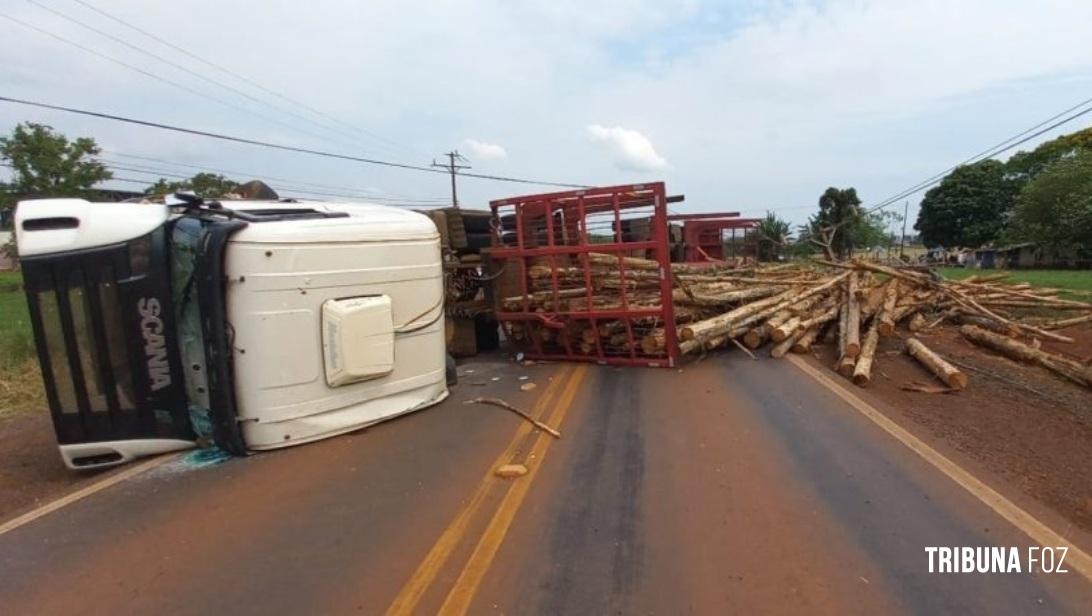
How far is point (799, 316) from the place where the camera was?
10547mm

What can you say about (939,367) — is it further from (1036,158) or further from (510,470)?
(1036,158)

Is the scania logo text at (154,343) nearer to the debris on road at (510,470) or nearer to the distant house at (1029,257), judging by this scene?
the debris on road at (510,470)

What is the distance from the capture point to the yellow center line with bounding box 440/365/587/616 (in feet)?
9.59

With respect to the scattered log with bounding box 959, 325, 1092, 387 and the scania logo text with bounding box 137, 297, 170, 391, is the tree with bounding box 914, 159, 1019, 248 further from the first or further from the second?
the scania logo text with bounding box 137, 297, 170, 391

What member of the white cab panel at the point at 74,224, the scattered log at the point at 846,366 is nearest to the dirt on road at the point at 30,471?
the white cab panel at the point at 74,224

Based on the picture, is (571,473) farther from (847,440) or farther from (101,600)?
(101,600)

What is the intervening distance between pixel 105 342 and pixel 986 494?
608cm

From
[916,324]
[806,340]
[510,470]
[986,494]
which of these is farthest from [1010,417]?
[916,324]

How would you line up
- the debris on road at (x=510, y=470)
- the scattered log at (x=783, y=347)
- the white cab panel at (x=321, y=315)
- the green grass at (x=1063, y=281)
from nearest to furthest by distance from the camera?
the debris on road at (x=510, y=470) < the white cab panel at (x=321, y=315) < the scattered log at (x=783, y=347) < the green grass at (x=1063, y=281)

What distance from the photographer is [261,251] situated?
4.91 m

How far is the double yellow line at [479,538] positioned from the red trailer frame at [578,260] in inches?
125

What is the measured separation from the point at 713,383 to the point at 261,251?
501 cm

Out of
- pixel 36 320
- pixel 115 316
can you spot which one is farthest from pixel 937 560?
pixel 36 320
